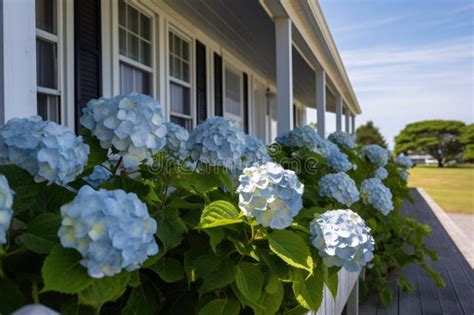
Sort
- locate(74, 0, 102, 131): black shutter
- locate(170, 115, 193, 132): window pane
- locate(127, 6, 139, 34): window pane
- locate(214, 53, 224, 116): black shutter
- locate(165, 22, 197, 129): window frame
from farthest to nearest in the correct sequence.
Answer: locate(214, 53, 224, 116): black shutter
locate(170, 115, 193, 132): window pane
locate(165, 22, 197, 129): window frame
locate(127, 6, 139, 34): window pane
locate(74, 0, 102, 131): black shutter

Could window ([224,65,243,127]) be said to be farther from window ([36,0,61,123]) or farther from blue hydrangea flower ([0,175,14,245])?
blue hydrangea flower ([0,175,14,245])

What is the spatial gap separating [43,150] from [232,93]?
6728 mm

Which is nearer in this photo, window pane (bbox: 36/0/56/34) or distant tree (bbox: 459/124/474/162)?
window pane (bbox: 36/0/56/34)

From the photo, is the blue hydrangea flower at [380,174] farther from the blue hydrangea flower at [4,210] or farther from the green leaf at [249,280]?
the blue hydrangea flower at [4,210]

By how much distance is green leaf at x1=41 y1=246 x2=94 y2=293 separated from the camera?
0.78m

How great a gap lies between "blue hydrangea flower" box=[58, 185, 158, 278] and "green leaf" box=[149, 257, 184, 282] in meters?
0.29

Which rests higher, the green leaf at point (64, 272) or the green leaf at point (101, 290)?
the green leaf at point (64, 272)

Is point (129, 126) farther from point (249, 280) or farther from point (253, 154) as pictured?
point (253, 154)

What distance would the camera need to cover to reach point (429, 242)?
18.8ft

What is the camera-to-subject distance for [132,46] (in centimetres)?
414

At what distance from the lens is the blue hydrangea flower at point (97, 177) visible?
1.35 meters

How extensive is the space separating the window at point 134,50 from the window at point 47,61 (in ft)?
2.72

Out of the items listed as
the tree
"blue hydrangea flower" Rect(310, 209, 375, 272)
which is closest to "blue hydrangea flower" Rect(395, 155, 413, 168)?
Answer: "blue hydrangea flower" Rect(310, 209, 375, 272)

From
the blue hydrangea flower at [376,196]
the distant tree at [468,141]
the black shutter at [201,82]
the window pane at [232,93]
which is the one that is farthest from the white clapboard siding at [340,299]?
the distant tree at [468,141]
